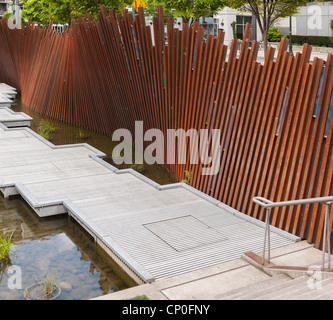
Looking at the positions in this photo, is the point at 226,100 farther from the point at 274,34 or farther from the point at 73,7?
the point at 274,34

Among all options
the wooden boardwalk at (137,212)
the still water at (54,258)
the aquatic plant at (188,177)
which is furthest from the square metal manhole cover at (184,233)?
the aquatic plant at (188,177)

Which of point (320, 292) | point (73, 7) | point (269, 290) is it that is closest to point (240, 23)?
point (73, 7)

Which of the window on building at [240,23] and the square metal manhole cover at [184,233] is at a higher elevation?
the window on building at [240,23]

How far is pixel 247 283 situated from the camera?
6105mm

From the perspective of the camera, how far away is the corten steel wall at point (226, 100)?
718 cm

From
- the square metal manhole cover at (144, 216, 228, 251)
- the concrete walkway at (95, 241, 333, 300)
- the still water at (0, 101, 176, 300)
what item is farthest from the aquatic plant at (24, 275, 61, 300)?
the square metal manhole cover at (144, 216, 228, 251)

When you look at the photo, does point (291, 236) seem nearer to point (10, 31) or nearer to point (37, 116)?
point (37, 116)

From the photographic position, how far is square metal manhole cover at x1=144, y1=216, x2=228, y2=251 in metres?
7.32

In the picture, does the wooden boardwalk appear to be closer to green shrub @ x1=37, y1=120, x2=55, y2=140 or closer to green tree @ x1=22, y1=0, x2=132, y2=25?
green shrub @ x1=37, y1=120, x2=55, y2=140

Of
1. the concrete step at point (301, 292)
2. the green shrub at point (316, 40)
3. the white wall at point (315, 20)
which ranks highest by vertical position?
the white wall at point (315, 20)

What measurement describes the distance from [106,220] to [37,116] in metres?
10.5

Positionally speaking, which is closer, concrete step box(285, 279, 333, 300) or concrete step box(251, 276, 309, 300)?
concrete step box(285, 279, 333, 300)

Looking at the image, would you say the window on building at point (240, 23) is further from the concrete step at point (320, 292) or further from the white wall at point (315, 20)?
the concrete step at point (320, 292)

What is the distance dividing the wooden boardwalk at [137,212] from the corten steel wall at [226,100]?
0.59 meters
